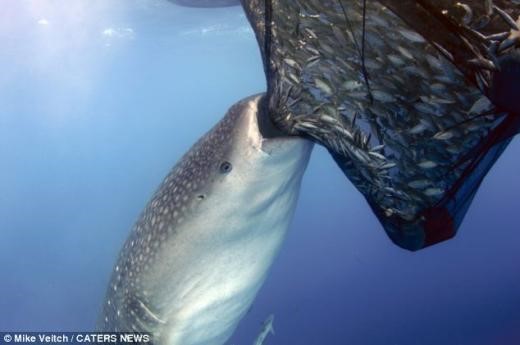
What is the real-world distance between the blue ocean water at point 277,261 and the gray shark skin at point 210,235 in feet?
36.4

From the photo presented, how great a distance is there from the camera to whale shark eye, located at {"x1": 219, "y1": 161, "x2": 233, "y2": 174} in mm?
3043

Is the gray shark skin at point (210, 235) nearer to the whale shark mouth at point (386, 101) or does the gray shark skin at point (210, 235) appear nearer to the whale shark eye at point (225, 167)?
the whale shark eye at point (225, 167)

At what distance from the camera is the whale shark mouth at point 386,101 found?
2.15m

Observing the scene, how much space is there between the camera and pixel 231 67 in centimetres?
6150

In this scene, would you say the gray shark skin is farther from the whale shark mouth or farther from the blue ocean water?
the blue ocean water

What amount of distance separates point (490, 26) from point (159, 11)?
90.2 feet

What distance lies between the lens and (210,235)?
11.0 feet

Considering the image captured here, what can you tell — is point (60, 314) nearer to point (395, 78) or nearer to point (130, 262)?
point (130, 262)

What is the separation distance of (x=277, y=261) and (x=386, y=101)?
18.7m

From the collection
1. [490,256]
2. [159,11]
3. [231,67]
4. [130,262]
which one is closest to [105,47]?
[159,11]
